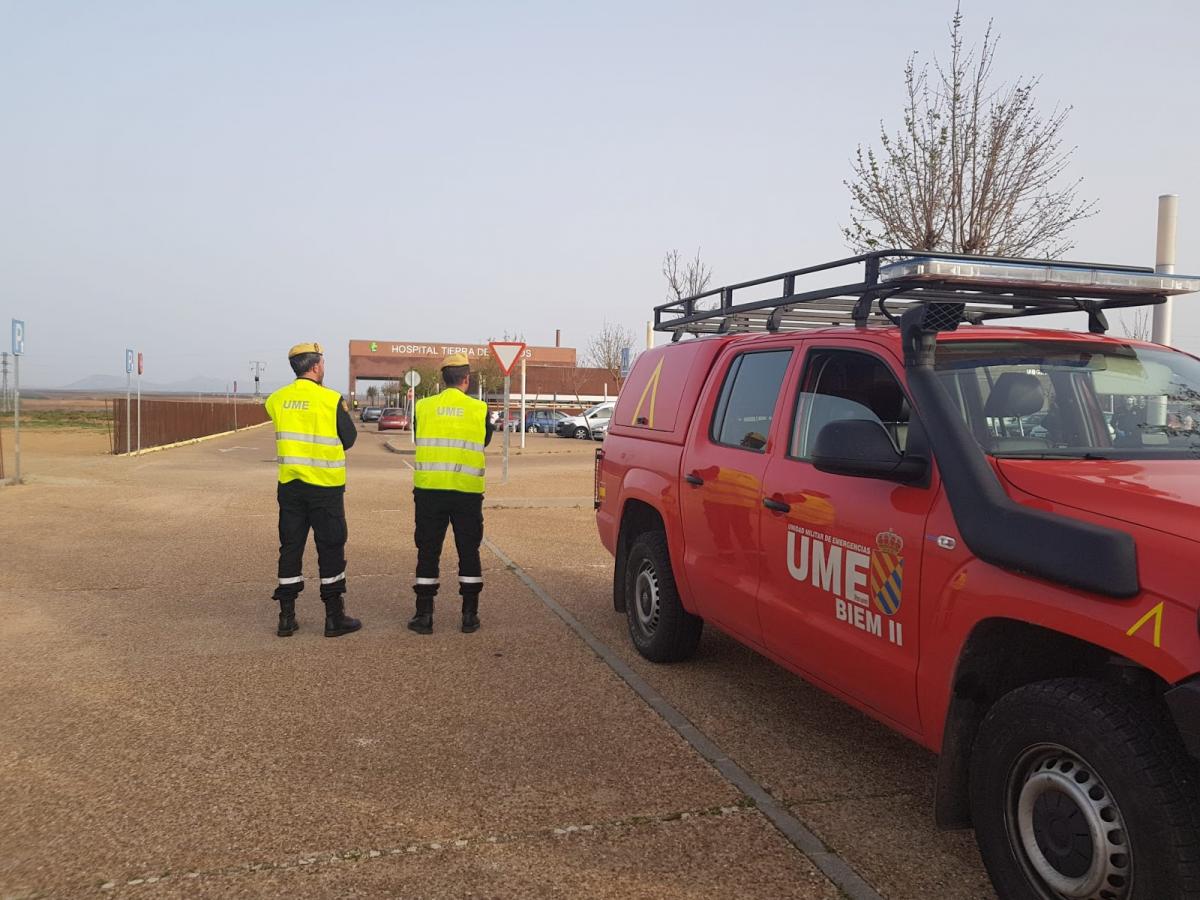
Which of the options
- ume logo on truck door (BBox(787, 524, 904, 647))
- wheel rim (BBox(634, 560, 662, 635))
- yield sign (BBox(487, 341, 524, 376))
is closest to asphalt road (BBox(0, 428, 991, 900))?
wheel rim (BBox(634, 560, 662, 635))

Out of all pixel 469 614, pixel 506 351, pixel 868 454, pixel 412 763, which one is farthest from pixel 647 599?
pixel 506 351

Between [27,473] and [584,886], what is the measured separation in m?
19.3

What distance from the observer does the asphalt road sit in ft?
10.5

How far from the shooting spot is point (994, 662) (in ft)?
9.75

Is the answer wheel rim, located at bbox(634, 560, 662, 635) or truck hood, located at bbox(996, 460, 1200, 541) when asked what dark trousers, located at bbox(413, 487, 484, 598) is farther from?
truck hood, located at bbox(996, 460, 1200, 541)

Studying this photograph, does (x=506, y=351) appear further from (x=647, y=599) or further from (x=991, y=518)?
(x=991, y=518)

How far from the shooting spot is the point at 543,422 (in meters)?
52.5

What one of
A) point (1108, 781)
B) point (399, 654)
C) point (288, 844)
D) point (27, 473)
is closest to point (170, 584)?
point (399, 654)

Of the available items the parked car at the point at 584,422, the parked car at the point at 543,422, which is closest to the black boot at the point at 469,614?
the parked car at the point at 584,422

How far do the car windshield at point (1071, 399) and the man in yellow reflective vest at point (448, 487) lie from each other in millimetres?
3672

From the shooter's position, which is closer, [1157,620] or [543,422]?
[1157,620]

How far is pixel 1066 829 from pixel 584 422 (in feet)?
138

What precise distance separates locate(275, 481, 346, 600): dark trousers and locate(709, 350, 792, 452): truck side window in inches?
111

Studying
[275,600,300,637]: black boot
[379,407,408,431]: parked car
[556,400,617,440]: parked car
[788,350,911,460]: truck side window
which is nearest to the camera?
[788,350,911,460]: truck side window
